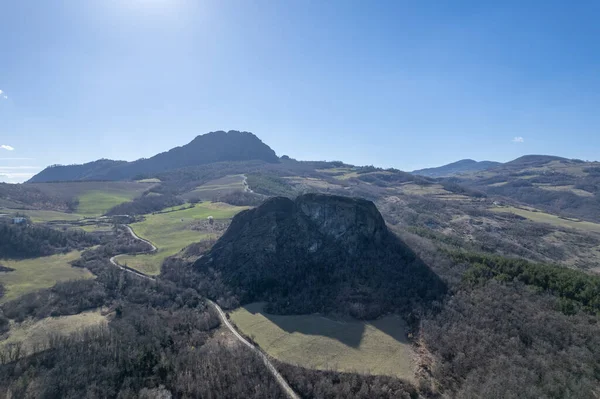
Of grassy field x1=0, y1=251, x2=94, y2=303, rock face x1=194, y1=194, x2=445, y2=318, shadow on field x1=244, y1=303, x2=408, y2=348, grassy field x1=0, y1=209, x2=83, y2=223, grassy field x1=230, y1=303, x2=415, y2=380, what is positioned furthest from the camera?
grassy field x1=0, y1=209, x2=83, y2=223

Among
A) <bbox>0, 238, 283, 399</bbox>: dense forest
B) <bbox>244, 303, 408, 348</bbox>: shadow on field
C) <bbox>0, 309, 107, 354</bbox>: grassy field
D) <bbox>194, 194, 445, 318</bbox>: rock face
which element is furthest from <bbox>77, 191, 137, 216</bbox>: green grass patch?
<bbox>244, 303, 408, 348</bbox>: shadow on field

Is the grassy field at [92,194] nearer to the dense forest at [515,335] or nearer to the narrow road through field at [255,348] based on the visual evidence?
the narrow road through field at [255,348]

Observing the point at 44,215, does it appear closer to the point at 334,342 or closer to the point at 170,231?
the point at 170,231

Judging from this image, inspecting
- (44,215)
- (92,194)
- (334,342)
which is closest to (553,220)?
(334,342)

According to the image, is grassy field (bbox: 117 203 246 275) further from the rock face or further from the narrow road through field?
the rock face

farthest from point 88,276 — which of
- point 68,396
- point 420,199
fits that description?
point 420,199
